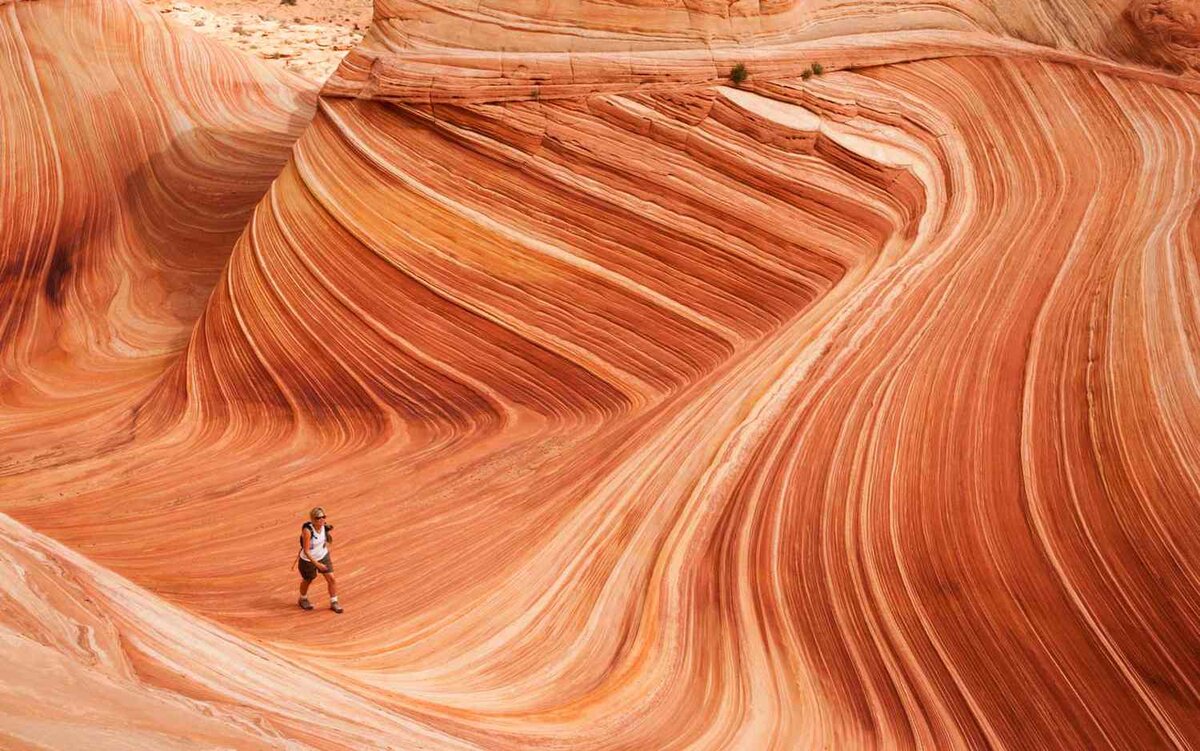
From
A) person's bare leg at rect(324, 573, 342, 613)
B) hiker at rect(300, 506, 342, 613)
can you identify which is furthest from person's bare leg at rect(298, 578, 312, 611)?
person's bare leg at rect(324, 573, 342, 613)

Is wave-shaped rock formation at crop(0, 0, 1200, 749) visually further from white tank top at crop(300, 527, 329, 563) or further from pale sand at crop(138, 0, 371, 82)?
pale sand at crop(138, 0, 371, 82)

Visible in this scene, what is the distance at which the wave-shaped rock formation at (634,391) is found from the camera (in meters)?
5.81

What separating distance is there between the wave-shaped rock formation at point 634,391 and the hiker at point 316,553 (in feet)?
0.95

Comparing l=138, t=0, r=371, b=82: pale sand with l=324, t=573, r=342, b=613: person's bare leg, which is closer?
l=324, t=573, r=342, b=613: person's bare leg

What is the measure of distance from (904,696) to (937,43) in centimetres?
829

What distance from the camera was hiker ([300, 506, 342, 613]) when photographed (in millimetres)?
6566

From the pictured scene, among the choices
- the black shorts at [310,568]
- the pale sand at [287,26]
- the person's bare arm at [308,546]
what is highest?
the pale sand at [287,26]

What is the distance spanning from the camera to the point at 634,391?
9023 millimetres

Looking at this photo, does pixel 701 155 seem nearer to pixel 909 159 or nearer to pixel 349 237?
pixel 909 159

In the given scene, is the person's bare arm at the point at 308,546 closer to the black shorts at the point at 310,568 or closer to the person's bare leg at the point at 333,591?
the black shorts at the point at 310,568

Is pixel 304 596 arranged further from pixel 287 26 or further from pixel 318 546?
pixel 287 26

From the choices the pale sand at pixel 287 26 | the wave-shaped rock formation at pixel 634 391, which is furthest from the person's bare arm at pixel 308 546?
the pale sand at pixel 287 26

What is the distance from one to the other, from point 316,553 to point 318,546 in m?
0.05

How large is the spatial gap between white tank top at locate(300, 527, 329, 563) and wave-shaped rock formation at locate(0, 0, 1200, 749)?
50cm
